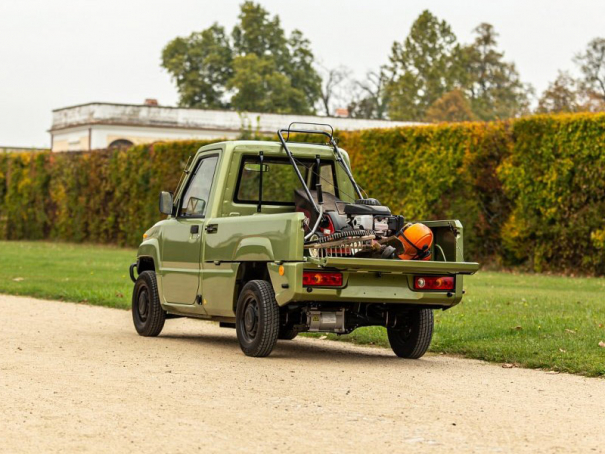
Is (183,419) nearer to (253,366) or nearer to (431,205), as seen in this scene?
(253,366)

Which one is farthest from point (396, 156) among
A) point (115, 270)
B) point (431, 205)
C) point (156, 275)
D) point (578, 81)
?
point (578, 81)

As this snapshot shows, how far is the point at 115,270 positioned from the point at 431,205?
24.8ft

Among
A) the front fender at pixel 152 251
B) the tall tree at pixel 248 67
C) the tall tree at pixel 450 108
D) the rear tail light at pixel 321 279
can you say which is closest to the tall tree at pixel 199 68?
the tall tree at pixel 248 67

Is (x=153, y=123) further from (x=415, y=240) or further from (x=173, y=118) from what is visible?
(x=415, y=240)

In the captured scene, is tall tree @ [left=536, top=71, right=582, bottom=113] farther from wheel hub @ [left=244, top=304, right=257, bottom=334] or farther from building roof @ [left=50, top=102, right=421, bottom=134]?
wheel hub @ [left=244, top=304, right=257, bottom=334]

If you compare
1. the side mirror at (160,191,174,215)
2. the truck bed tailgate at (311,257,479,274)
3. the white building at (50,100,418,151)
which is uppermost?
the white building at (50,100,418,151)

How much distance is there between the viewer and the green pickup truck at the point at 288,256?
10.6m

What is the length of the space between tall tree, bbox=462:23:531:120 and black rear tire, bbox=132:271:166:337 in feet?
237

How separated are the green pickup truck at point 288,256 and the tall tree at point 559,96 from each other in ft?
186

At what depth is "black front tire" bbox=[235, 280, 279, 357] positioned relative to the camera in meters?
10.8

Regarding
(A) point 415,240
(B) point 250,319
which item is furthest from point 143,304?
(A) point 415,240

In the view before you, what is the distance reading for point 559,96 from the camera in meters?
68.2

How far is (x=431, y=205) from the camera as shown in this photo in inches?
1080

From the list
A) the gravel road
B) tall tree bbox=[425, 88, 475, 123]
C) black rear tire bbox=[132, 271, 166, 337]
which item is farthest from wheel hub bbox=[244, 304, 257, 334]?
tall tree bbox=[425, 88, 475, 123]
